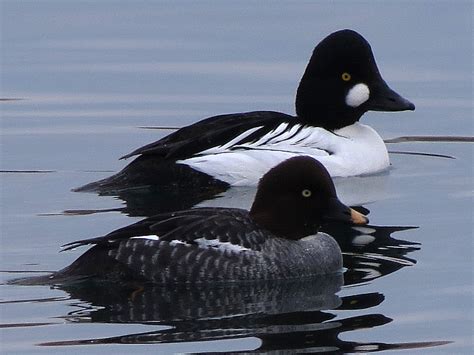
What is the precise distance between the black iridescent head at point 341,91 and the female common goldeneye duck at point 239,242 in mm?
4301

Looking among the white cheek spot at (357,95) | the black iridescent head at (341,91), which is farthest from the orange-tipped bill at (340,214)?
the white cheek spot at (357,95)

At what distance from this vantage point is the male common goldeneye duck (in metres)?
15.9

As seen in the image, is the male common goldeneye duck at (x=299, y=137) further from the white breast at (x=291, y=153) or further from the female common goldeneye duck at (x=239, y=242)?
the female common goldeneye duck at (x=239, y=242)

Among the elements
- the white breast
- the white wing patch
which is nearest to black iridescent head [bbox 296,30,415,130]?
the white breast

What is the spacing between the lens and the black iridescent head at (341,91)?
16.8 m

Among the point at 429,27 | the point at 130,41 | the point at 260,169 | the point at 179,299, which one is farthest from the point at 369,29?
the point at 179,299

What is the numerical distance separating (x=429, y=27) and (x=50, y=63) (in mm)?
5304

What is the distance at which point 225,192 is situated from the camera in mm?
16016

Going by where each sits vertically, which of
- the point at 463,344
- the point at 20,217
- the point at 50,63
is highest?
the point at 50,63

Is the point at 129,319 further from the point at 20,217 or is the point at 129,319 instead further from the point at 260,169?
the point at 260,169

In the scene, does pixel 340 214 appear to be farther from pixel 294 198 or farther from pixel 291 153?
pixel 291 153

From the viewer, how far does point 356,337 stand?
35.6 feet

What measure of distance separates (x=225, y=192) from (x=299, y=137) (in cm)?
106

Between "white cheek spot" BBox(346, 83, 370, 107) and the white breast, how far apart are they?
33cm
